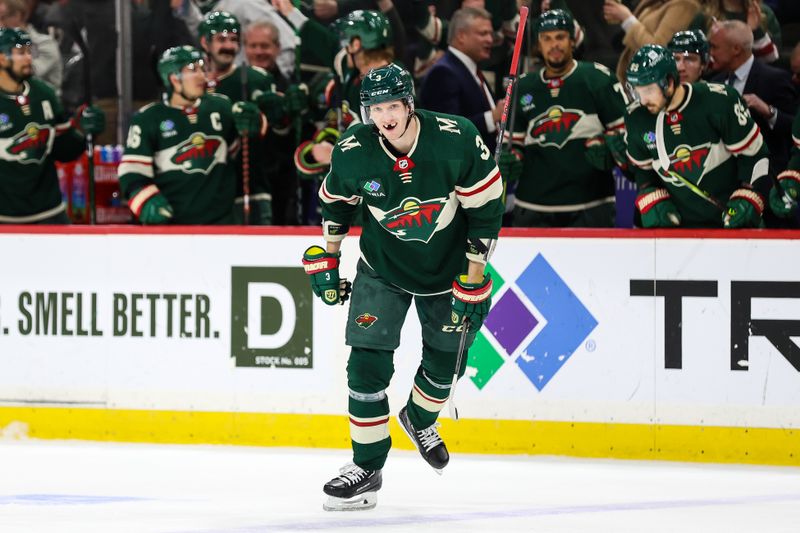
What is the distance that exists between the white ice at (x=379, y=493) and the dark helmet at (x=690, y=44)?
1.78m

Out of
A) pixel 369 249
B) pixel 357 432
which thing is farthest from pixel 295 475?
pixel 369 249

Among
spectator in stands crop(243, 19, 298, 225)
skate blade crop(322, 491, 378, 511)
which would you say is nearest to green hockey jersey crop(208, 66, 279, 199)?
spectator in stands crop(243, 19, 298, 225)

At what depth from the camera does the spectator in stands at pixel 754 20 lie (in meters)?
6.50

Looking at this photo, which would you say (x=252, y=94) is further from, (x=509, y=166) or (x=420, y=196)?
(x=420, y=196)

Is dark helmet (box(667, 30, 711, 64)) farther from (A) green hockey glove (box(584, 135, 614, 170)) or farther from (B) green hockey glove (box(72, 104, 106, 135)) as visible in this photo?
(B) green hockey glove (box(72, 104, 106, 135))

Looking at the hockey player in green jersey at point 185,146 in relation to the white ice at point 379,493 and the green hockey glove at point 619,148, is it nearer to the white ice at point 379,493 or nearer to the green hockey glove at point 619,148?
the white ice at point 379,493

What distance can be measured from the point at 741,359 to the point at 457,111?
1.87m

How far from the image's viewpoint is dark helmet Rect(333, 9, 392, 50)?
259 inches

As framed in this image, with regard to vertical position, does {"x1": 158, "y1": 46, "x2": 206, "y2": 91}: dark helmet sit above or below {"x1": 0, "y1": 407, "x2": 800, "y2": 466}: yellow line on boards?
above

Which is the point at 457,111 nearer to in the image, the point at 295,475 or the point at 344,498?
the point at 295,475

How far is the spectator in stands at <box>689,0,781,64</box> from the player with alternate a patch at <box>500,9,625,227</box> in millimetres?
539

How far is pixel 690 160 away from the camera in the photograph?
19.6ft

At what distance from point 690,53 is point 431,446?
2278 mm

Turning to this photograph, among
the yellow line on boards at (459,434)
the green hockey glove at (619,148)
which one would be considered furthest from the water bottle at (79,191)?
the green hockey glove at (619,148)
